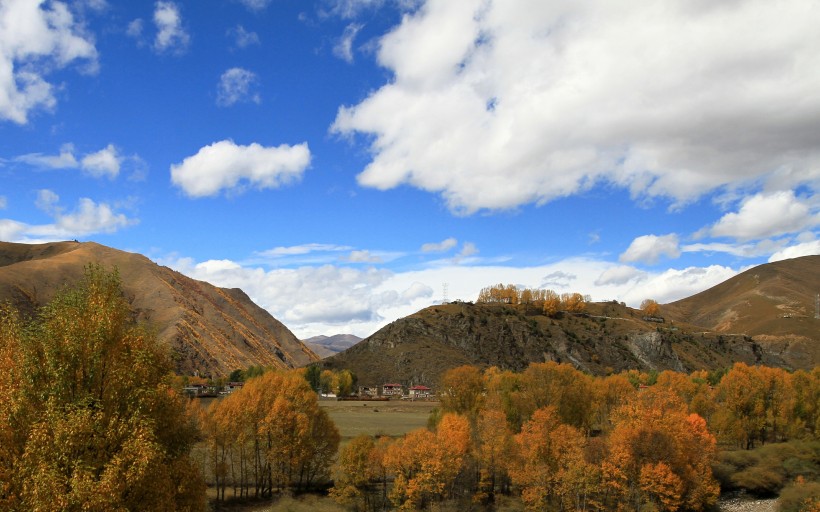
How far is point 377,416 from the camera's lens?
129625 millimetres

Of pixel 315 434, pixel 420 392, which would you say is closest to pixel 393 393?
pixel 420 392

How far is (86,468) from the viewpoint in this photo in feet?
53.5

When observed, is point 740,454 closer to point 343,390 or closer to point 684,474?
point 684,474

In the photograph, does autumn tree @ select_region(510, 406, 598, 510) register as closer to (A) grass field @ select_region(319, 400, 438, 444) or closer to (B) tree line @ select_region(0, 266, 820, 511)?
(B) tree line @ select_region(0, 266, 820, 511)

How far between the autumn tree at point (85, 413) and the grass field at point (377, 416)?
72982mm

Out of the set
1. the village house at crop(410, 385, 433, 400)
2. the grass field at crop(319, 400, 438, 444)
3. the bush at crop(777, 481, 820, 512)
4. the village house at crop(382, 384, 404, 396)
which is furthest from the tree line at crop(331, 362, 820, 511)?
the village house at crop(382, 384, 404, 396)

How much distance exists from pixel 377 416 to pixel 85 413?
117m

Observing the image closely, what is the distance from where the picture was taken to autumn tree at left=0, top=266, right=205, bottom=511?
16.0 m

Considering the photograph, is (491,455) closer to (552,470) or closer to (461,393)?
(552,470)

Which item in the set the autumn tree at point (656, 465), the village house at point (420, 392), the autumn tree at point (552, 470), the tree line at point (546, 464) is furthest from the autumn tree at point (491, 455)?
the village house at point (420, 392)

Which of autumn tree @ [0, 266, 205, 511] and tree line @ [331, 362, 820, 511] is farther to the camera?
tree line @ [331, 362, 820, 511]

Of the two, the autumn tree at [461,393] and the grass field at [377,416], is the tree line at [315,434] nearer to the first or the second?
the autumn tree at [461,393]

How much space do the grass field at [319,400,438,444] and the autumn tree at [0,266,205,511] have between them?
7298cm

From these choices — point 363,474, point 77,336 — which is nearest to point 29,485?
point 77,336
